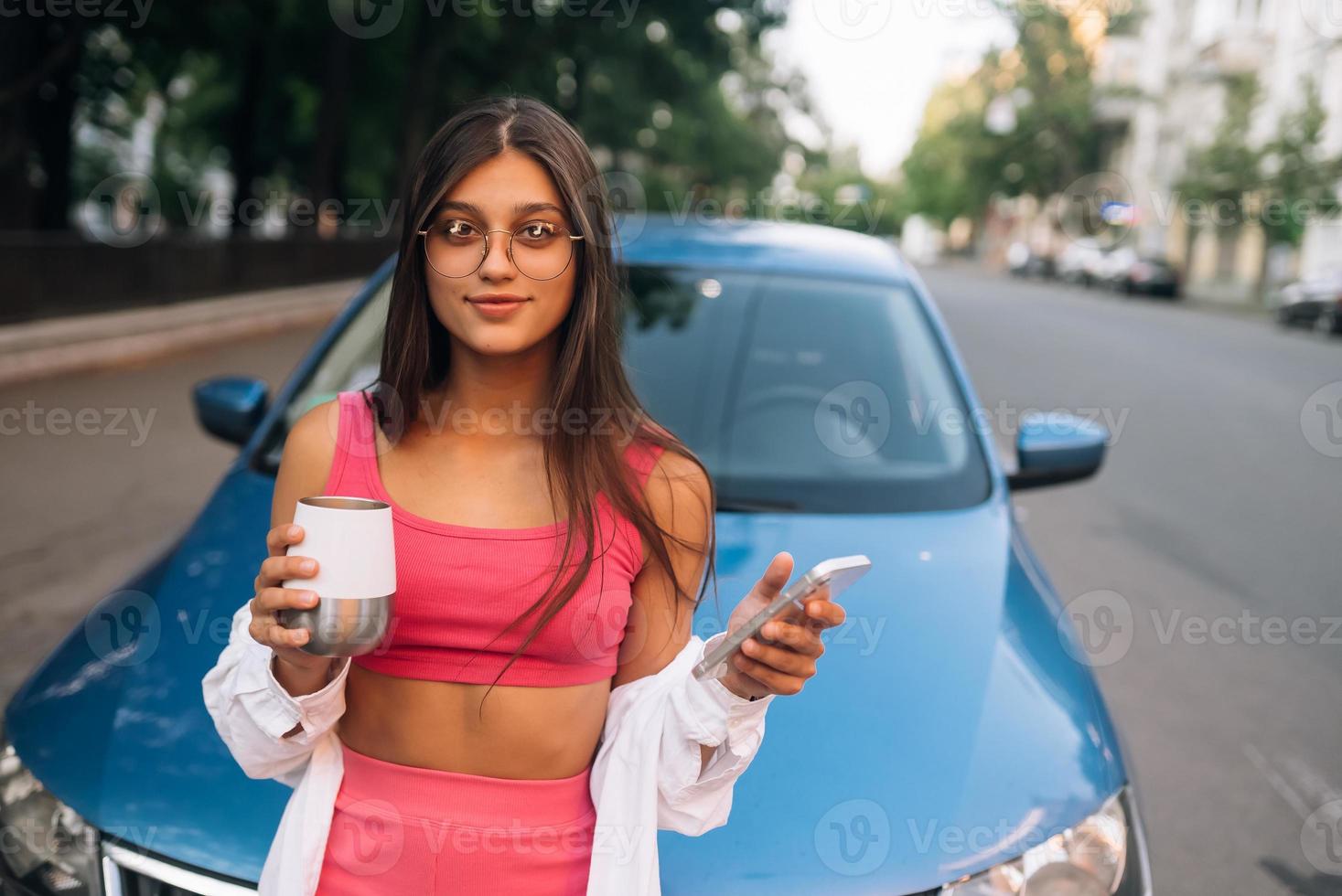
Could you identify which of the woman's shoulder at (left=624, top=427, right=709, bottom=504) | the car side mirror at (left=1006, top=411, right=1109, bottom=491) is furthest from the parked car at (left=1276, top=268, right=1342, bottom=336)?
the woman's shoulder at (left=624, top=427, right=709, bottom=504)

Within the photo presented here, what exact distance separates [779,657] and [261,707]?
0.61 m

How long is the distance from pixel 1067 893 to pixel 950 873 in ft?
0.78

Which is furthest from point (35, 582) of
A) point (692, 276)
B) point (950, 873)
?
point (950, 873)

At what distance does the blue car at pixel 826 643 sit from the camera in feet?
6.01

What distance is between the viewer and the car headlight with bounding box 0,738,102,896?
1.84 m

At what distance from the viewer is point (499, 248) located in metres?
1.49

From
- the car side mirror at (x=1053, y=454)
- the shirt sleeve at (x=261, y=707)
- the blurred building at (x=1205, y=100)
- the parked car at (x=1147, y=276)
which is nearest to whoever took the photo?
the shirt sleeve at (x=261, y=707)

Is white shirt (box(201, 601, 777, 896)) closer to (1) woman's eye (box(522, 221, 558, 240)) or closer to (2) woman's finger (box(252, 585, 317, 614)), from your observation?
(2) woman's finger (box(252, 585, 317, 614))

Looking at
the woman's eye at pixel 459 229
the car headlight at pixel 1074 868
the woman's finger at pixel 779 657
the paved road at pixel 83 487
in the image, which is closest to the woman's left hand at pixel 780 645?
the woman's finger at pixel 779 657

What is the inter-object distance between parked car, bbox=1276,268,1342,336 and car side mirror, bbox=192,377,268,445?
22.7 meters

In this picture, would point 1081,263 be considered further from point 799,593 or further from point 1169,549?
point 799,593

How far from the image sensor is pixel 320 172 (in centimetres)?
2078

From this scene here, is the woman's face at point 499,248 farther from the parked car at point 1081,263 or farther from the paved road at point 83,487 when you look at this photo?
the parked car at point 1081,263

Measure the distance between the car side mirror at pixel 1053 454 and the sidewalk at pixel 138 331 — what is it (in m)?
7.45
